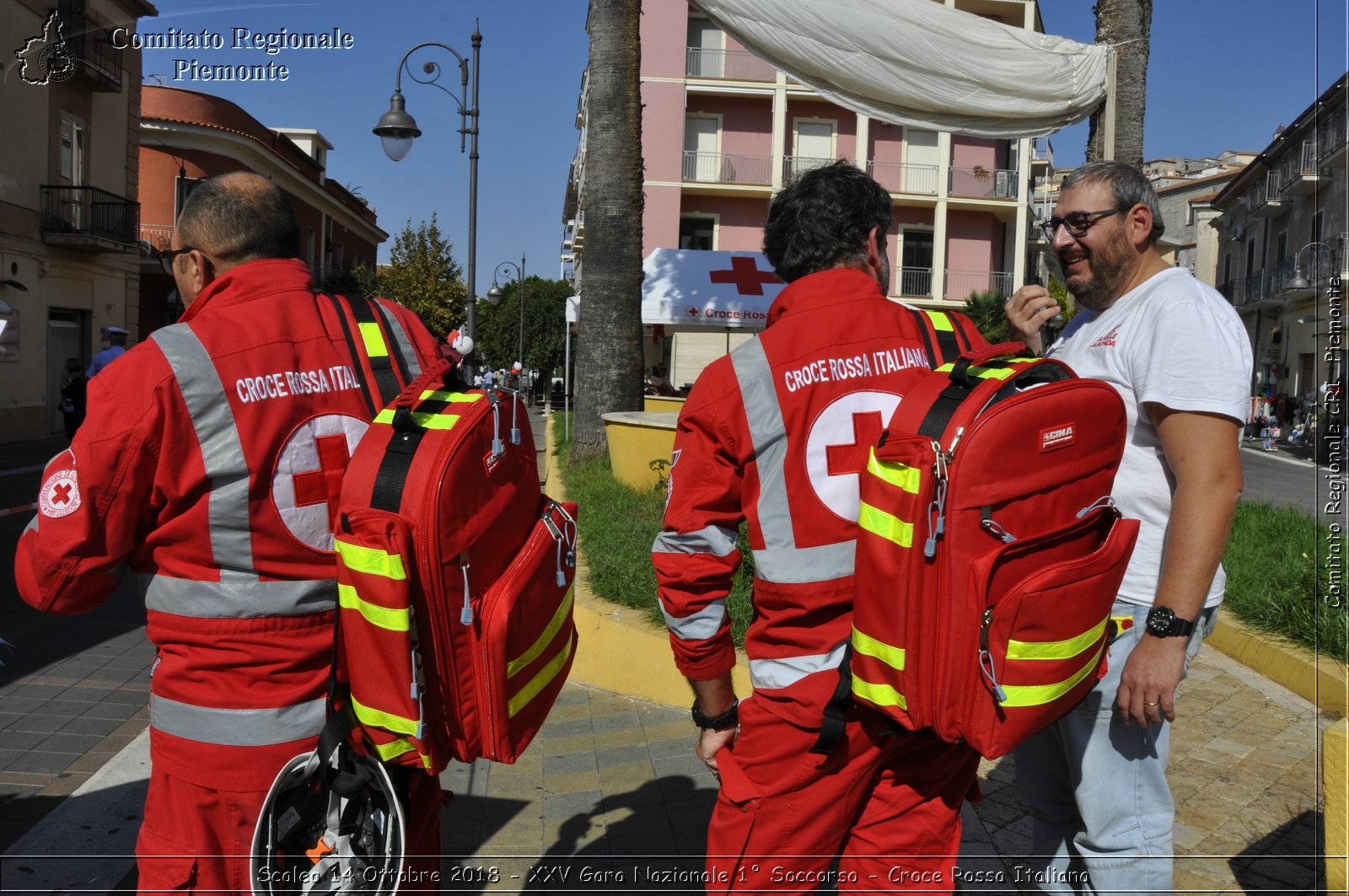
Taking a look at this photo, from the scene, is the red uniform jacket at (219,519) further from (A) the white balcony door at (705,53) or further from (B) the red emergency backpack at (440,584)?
(A) the white balcony door at (705,53)

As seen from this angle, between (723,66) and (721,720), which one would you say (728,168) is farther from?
(721,720)

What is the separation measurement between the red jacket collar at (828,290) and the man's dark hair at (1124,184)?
61 centimetres

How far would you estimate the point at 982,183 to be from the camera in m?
38.5

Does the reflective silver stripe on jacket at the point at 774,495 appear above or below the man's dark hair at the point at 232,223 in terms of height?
below

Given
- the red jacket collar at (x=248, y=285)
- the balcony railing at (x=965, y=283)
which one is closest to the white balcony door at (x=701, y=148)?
the balcony railing at (x=965, y=283)

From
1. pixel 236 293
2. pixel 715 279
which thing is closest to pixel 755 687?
pixel 236 293

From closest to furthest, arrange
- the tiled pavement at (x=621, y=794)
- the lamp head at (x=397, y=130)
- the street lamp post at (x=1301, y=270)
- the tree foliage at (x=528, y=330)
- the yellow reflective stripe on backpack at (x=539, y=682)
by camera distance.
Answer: the yellow reflective stripe on backpack at (x=539, y=682)
the street lamp post at (x=1301, y=270)
the tiled pavement at (x=621, y=794)
the lamp head at (x=397, y=130)
the tree foliage at (x=528, y=330)

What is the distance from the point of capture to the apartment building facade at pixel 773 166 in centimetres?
3578

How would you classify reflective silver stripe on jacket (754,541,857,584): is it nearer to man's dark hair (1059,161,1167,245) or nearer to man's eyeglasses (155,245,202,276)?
man's dark hair (1059,161,1167,245)

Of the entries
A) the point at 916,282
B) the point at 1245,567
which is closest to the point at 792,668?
the point at 1245,567

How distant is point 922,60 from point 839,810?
294 cm

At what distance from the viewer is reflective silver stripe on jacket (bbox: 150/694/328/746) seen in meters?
2.04

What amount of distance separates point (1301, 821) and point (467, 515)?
10.8 ft

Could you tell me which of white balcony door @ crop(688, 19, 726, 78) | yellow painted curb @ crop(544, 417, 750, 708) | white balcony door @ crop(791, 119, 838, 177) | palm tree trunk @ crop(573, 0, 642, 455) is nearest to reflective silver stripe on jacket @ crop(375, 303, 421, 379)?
yellow painted curb @ crop(544, 417, 750, 708)
